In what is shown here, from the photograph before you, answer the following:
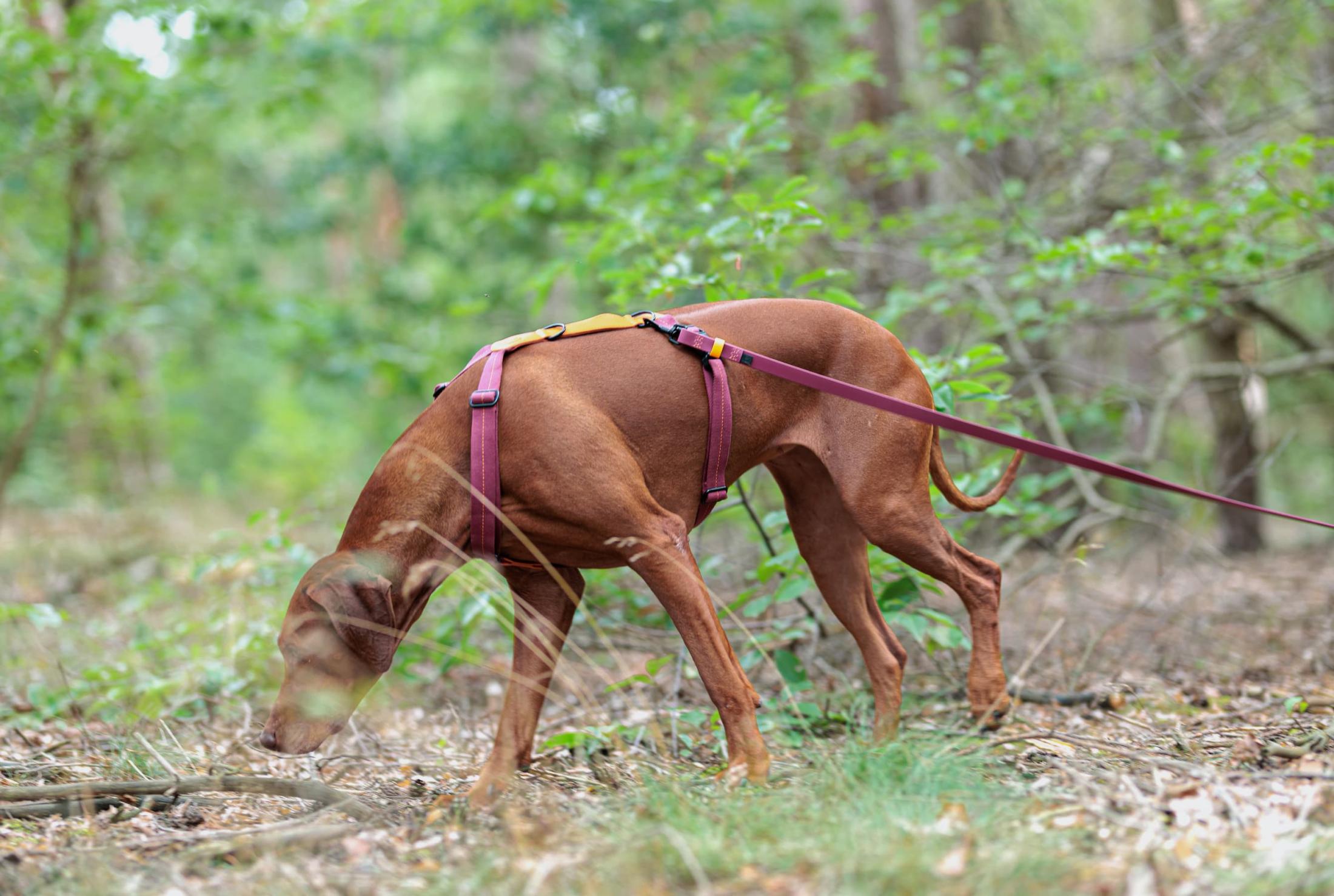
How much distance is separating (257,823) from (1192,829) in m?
2.77

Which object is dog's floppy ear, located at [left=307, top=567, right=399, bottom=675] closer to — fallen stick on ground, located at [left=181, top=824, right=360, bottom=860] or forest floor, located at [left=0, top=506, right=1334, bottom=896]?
forest floor, located at [left=0, top=506, right=1334, bottom=896]

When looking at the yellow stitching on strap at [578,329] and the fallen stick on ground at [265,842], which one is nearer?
the fallen stick on ground at [265,842]

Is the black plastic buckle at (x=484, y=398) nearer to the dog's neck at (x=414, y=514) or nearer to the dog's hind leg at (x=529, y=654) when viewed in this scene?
the dog's neck at (x=414, y=514)

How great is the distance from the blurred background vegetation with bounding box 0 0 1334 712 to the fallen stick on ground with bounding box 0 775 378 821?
1.47 metres

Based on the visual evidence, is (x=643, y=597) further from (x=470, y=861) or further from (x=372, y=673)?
(x=470, y=861)

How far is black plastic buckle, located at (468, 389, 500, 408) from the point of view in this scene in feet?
10.7

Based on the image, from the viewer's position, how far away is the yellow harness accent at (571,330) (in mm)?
3473

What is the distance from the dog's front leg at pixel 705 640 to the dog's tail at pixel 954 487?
48.1 inches

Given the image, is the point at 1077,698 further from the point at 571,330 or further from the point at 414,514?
the point at 414,514

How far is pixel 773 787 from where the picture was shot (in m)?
3.15

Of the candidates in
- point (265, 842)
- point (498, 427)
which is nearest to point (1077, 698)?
point (498, 427)

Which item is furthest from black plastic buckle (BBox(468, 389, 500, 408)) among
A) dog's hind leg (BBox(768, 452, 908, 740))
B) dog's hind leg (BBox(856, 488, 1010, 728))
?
dog's hind leg (BBox(856, 488, 1010, 728))

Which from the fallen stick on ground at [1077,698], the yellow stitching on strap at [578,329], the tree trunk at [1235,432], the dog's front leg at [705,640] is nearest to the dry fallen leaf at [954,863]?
the dog's front leg at [705,640]

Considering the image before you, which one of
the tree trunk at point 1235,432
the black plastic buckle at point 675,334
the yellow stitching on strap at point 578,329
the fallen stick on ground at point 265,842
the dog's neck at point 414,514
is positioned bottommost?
the tree trunk at point 1235,432
